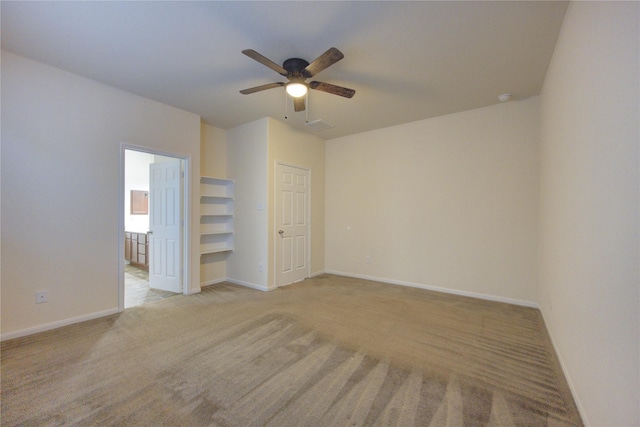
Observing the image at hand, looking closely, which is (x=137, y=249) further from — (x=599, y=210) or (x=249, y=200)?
(x=599, y=210)

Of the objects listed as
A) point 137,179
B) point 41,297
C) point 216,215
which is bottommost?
point 41,297

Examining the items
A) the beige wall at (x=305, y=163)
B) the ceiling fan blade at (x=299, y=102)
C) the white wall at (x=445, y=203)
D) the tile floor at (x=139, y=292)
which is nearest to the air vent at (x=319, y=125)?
the beige wall at (x=305, y=163)

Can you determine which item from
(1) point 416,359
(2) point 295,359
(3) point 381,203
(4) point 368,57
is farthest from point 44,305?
(3) point 381,203

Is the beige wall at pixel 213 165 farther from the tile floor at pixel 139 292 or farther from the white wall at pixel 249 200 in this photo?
the tile floor at pixel 139 292

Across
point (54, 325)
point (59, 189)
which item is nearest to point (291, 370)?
point (54, 325)

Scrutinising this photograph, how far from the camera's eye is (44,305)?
8.79 feet

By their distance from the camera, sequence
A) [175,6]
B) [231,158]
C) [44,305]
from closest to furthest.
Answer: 1. [175,6]
2. [44,305]
3. [231,158]

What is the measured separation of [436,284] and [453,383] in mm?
2420

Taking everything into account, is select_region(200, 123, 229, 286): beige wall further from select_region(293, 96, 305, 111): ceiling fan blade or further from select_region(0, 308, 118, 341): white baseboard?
select_region(293, 96, 305, 111): ceiling fan blade

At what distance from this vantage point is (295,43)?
230 centimetres

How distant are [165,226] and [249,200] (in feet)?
4.49

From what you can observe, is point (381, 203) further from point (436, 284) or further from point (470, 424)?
point (470, 424)

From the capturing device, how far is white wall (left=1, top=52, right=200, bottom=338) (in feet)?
8.18

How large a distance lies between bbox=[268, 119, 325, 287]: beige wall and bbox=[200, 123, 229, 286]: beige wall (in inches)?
43.2
